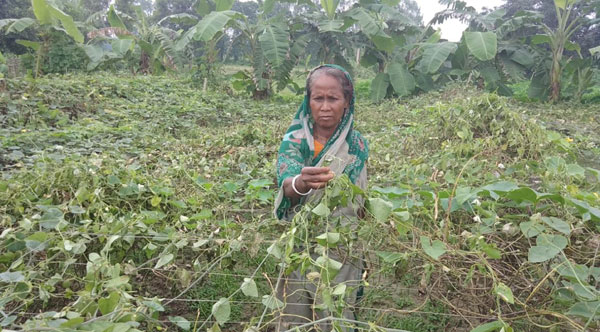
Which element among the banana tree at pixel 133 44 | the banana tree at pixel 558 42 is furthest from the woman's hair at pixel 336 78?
the banana tree at pixel 558 42

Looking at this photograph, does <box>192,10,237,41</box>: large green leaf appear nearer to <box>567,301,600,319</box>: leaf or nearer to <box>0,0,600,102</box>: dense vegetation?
<box>0,0,600,102</box>: dense vegetation

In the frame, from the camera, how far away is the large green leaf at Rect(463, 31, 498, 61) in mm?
8359

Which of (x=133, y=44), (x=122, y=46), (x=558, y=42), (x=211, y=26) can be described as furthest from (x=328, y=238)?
(x=133, y=44)

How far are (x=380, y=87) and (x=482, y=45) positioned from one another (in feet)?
7.93

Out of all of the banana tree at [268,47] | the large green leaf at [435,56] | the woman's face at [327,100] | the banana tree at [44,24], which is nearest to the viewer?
the woman's face at [327,100]

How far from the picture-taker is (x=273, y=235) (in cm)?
188

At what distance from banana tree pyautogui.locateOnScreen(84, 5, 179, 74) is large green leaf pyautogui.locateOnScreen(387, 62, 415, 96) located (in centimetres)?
500

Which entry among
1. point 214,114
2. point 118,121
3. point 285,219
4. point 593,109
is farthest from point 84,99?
point 593,109

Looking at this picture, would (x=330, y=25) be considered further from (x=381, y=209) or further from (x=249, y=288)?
(x=249, y=288)

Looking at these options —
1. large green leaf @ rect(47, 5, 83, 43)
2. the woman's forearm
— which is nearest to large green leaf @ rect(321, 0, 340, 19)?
large green leaf @ rect(47, 5, 83, 43)

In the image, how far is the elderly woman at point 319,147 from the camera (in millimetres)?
1672

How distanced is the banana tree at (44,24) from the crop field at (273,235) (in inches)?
129

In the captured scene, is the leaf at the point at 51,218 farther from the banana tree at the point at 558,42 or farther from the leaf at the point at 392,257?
the banana tree at the point at 558,42

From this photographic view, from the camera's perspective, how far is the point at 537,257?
1062 mm
